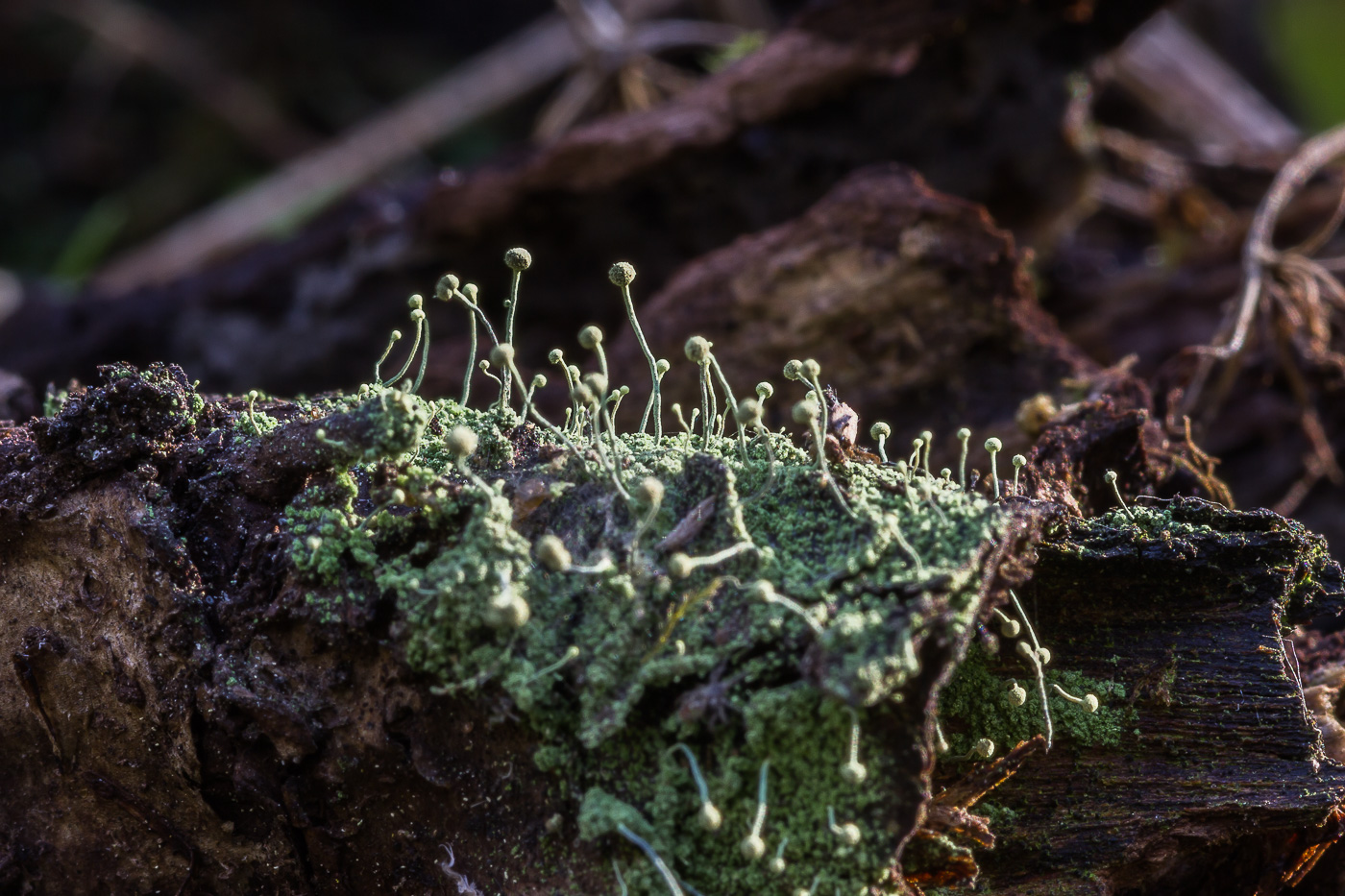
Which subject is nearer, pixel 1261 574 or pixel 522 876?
pixel 522 876

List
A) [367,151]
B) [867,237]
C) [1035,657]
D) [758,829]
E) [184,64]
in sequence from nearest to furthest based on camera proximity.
Answer: [758,829] < [1035,657] < [867,237] < [367,151] < [184,64]

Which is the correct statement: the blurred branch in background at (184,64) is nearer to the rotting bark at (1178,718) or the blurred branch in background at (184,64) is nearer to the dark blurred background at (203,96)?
the dark blurred background at (203,96)

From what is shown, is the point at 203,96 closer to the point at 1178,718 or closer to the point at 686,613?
the point at 686,613

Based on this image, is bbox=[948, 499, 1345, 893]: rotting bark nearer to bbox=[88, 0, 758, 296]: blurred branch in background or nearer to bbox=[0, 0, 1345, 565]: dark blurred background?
bbox=[0, 0, 1345, 565]: dark blurred background

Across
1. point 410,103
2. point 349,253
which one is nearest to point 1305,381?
point 349,253

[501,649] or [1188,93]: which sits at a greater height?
[1188,93]

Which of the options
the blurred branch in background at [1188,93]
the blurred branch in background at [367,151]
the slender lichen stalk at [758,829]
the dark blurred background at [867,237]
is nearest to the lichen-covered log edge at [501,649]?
the slender lichen stalk at [758,829]

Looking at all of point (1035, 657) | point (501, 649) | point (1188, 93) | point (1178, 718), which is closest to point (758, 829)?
point (501, 649)

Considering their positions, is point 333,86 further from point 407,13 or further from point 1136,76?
point 1136,76
